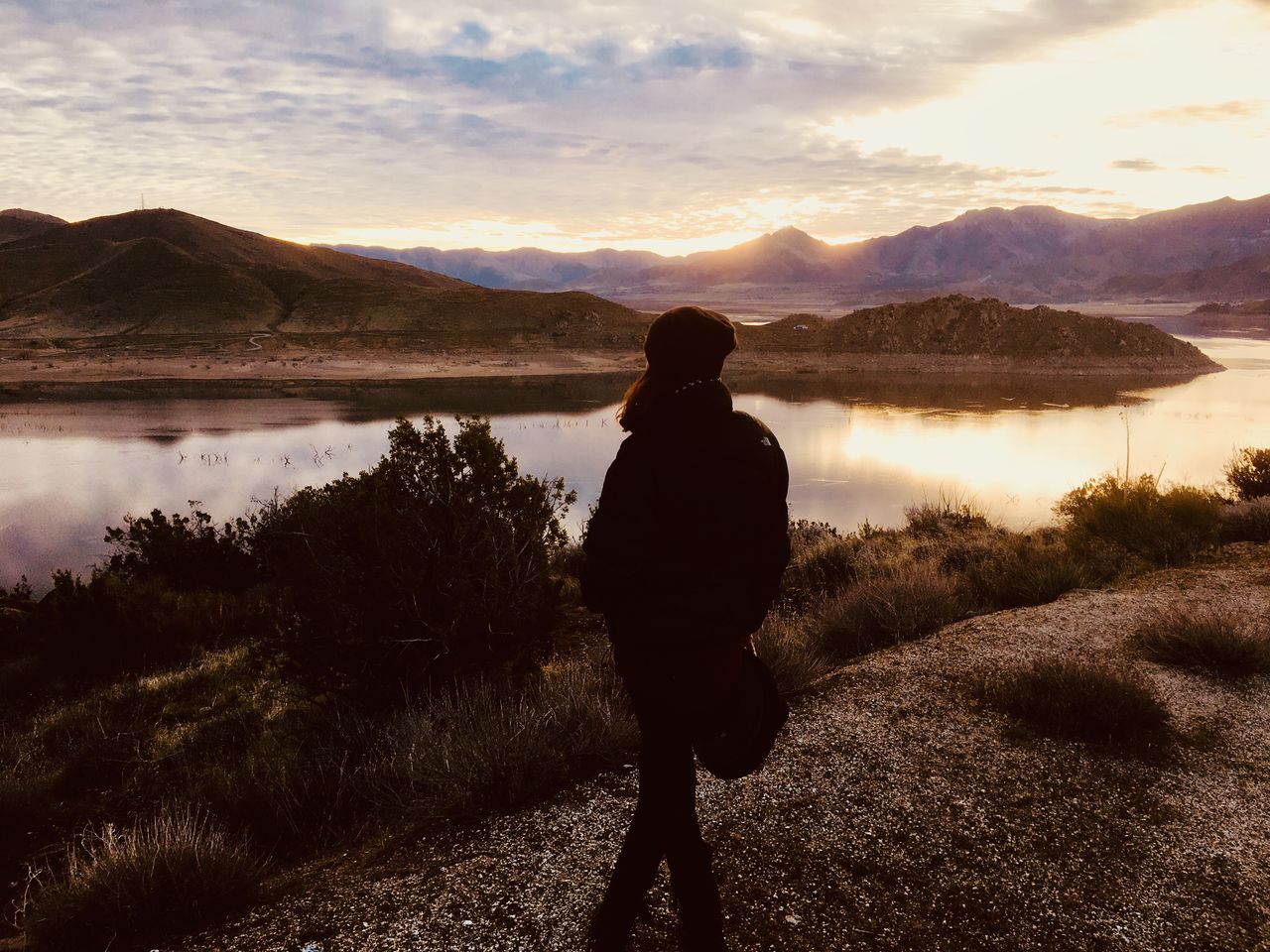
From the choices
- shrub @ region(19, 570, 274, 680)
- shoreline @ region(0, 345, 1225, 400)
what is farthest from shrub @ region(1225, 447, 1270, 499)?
shoreline @ region(0, 345, 1225, 400)

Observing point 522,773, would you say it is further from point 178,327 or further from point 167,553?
point 178,327

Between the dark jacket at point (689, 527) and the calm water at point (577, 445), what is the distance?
1097 centimetres

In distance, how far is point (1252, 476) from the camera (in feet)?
43.6

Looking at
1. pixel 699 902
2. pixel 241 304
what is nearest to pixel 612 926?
pixel 699 902

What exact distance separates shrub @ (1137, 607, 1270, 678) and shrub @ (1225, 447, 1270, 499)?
9.48 m

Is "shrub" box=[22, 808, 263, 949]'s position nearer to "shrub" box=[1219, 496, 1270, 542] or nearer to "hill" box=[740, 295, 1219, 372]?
"shrub" box=[1219, 496, 1270, 542]

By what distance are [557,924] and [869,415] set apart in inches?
1035

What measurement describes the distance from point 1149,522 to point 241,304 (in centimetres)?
7659

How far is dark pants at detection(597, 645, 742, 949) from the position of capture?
2.18 meters

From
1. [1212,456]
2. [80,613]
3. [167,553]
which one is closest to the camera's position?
[80,613]

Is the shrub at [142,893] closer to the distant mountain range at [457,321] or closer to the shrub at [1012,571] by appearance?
the shrub at [1012,571]

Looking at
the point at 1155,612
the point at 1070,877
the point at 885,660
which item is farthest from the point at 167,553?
the point at 1155,612

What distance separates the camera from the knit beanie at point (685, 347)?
7.27 ft

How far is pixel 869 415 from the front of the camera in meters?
27.2
